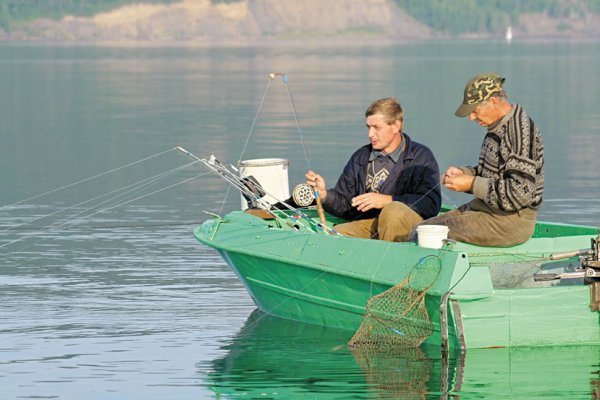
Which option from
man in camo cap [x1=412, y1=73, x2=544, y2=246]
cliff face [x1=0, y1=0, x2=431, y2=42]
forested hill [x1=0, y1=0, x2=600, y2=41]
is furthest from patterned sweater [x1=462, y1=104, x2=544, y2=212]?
cliff face [x1=0, y1=0, x2=431, y2=42]

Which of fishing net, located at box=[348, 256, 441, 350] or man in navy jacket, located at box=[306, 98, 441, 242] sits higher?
man in navy jacket, located at box=[306, 98, 441, 242]

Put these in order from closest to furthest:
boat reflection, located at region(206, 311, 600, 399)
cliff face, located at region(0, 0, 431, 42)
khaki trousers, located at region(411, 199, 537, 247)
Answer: boat reflection, located at region(206, 311, 600, 399)
khaki trousers, located at region(411, 199, 537, 247)
cliff face, located at region(0, 0, 431, 42)

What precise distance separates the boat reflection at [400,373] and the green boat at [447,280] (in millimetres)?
113

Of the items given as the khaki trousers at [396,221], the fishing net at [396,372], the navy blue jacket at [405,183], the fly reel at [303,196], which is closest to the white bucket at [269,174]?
the fly reel at [303,196]

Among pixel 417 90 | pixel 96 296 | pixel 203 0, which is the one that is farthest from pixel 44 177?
pixel 203 0

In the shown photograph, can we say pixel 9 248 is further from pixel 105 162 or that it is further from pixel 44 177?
pixel 105 162

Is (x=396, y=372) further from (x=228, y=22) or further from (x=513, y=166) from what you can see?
(x=228, y=22)

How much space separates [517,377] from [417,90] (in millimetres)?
43484

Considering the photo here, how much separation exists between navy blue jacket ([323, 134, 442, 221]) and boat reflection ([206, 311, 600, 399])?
46.2 inches

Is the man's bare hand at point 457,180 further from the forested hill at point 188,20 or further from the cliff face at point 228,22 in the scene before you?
the cliff face at point 228,22

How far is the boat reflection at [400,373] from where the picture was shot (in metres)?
9.30

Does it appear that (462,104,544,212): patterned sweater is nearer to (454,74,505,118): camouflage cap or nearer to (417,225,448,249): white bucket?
(454,74,505,118): camouflage cap

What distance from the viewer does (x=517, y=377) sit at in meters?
9.54

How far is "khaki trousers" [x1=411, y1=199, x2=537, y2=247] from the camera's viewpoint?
10258 millimetres
